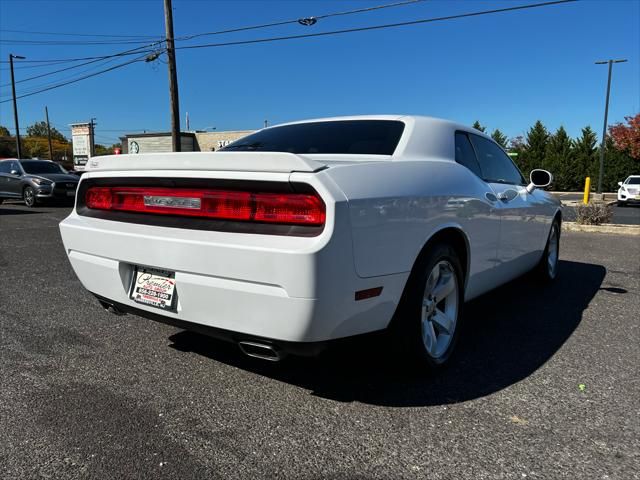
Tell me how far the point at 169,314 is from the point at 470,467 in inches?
60.8

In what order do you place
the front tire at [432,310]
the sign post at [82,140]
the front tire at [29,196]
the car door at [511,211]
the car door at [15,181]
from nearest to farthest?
the front tire at [432,310], the car door at [511,211], the front tire at [29,196], the car door at [15,181], the sign post at [82,140]

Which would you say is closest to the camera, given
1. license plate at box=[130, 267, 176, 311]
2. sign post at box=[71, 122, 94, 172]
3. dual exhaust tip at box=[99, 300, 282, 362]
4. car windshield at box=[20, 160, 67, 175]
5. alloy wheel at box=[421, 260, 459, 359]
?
dual exhaust tip at box=[99, 300, 282, 362]

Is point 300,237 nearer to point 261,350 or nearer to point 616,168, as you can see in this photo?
point 261,350

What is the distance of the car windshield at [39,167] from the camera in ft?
50.3

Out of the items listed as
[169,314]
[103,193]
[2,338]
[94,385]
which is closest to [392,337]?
[169,314]

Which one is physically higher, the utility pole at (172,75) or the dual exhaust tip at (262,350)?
the utility pole at (172,75)

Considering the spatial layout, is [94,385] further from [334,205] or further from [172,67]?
[172,67]

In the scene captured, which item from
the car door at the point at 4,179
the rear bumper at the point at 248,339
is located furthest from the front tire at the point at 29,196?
the rear bumper at the point at 248,339

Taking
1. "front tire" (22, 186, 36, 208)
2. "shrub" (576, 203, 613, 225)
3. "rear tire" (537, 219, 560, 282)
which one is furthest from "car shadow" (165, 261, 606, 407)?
"front tire" (22, 186, 36, 208)

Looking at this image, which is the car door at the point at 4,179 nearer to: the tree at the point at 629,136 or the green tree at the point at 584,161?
the green tree at the point at 584,161

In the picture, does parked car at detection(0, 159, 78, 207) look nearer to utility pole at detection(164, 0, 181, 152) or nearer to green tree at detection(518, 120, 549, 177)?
utility pole at detection(164, 0, 181, 152)

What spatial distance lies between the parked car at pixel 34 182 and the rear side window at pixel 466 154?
13511 mm

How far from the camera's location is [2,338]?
3.46 m

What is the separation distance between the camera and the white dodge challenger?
7.03 feet
